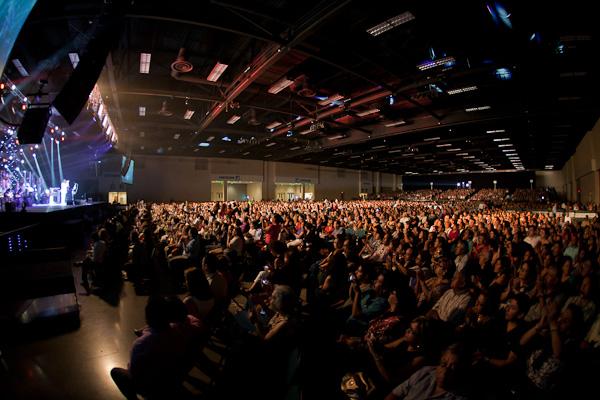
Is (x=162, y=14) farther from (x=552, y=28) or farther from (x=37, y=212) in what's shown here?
(x=552, y=28)

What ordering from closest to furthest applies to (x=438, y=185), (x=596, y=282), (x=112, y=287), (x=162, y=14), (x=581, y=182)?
1. (x=596, y=282)
2. (x=162, y=14)
3. (x=112, y=287)
4. (x=581, y=182)
5. (x=438, y=185)

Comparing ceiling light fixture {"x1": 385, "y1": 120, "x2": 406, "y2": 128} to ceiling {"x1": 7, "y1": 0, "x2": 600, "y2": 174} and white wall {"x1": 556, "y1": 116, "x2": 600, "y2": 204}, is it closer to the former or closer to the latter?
ceiling {"x1": 7, "y1": 0, "x2": 600, "y2": 174}

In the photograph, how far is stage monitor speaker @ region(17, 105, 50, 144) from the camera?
6.16m

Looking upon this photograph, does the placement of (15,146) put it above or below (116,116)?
below

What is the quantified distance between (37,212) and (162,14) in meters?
6.05

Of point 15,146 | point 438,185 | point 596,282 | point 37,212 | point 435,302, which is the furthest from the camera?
point 438,185

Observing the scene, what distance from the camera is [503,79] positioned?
7.11 m

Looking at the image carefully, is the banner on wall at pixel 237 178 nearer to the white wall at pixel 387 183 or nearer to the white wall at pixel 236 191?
the white wall at pixel 236 191

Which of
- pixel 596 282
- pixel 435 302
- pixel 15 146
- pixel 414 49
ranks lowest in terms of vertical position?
pixel 435 302

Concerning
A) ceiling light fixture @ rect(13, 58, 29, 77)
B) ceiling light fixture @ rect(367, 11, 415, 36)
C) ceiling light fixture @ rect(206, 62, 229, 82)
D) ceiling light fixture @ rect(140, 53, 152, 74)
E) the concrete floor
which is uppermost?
ceiling light fixture @ rect(140, 53, 152, 74)

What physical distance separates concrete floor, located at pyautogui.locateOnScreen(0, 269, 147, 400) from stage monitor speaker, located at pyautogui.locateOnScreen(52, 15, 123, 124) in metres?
3.09

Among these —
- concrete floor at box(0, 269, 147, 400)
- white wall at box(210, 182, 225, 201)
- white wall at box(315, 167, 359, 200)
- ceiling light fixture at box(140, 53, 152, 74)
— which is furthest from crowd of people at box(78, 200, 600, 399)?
white wall at box(315, 167, 359, 200)

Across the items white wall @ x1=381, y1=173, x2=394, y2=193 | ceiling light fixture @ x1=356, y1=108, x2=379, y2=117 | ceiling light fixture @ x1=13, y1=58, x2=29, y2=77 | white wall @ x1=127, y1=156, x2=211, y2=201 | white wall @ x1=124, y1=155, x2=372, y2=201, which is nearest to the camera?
ceiling light fixture @ x1=13, y1=58, x2=29, y2=77

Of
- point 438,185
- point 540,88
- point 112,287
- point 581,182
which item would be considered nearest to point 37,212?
point 112,287
